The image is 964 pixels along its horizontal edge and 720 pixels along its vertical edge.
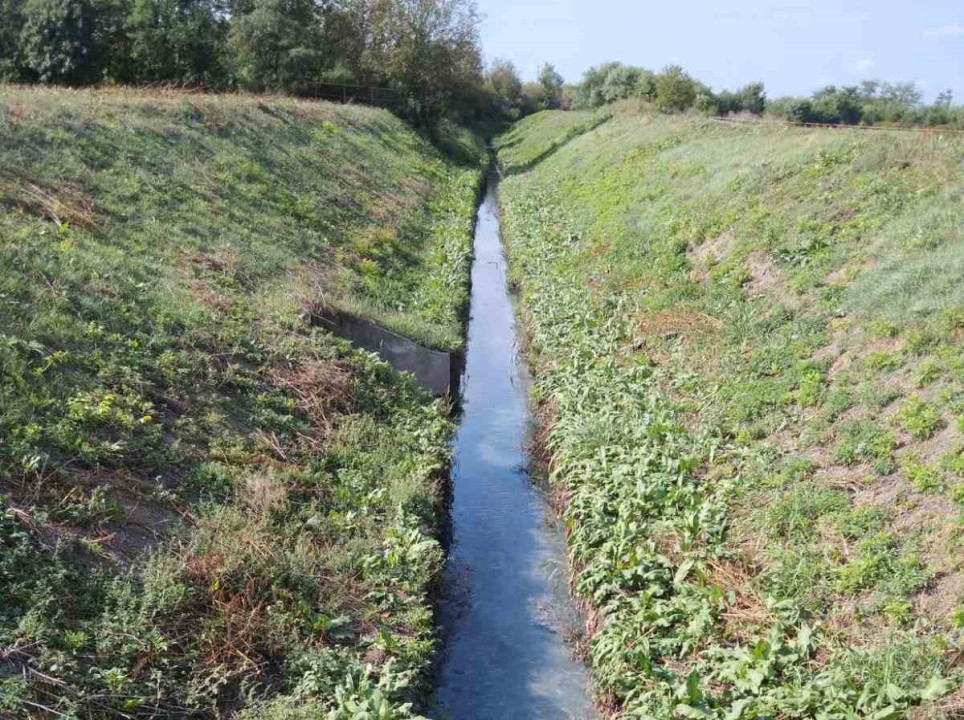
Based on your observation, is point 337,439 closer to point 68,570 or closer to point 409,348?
point 409,348

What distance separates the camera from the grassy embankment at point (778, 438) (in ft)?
23.7

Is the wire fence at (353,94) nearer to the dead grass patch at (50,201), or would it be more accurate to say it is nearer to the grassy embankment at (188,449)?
the grassy embankment at (188,449)

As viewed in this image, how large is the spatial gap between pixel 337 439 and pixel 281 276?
5.67 metres

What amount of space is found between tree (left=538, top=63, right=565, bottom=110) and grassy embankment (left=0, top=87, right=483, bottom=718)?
260ft

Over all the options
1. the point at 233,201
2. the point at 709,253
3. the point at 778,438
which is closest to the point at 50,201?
the point at 233,201

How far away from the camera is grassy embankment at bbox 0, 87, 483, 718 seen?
270 inches

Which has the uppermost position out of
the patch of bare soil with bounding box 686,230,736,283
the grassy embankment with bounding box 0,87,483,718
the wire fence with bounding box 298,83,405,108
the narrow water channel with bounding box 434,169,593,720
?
the wire fence with bounding box 298,83,405,108

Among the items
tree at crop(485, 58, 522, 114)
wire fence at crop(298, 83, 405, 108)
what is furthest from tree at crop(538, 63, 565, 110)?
wire fence at crop(298, 83, 405, 108)

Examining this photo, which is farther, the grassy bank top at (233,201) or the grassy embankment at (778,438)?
the grassy bank top at (233,201)

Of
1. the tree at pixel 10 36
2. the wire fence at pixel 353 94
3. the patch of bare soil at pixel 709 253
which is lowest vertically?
the patch of bare soil at pixel 709 253

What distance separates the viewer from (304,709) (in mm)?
6754

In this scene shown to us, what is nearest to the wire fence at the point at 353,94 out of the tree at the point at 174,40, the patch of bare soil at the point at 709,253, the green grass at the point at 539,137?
the tree at the point at 174,40

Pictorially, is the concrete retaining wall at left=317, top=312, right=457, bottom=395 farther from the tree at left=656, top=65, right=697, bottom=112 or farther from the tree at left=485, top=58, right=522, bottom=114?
the tree at left=485, top=58, right=522, bottom=114

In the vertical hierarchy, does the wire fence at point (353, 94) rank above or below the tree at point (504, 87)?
below
